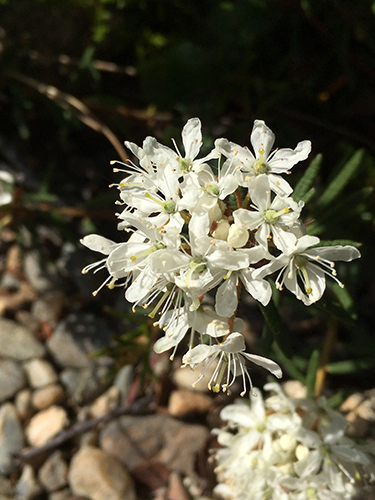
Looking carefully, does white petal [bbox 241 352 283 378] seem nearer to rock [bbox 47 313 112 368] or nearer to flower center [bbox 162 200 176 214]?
flower center [bbox 162 200 176 214]

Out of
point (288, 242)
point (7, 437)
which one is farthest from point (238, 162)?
point (7, 437)

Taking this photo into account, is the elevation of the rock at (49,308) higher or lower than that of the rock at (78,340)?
higher

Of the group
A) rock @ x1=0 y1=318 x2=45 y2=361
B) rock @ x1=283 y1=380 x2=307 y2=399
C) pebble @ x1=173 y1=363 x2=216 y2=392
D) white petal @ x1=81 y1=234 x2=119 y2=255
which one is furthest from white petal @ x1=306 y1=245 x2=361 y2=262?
rock @ x1=0 y1=318 x2=45 y2=361

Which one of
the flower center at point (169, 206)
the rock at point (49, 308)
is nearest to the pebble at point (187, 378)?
the rock at point (49, 308)

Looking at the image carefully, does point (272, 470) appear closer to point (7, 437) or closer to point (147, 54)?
point (7, 437)

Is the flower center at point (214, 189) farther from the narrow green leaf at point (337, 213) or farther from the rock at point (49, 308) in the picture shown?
the rock at point (49, 308)
